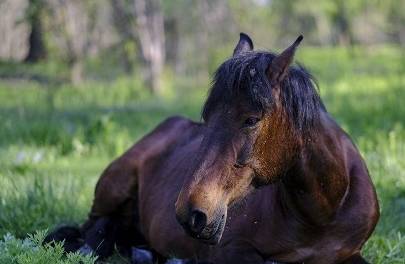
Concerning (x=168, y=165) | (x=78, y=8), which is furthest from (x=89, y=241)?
(x=78, y=8)

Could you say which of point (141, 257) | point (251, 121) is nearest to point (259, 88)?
point (251, 121)

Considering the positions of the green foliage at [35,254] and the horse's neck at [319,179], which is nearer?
the green foliage at [35,254]

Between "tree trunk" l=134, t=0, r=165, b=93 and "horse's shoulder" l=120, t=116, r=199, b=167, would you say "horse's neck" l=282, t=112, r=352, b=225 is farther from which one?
"tree trunk" l=134, t=0, r=165, b=93

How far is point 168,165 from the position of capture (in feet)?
15.9

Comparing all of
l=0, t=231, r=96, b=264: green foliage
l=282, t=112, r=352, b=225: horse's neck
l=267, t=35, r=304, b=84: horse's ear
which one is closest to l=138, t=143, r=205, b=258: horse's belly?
l=282, t=112, r=352, b=225: horse's neck

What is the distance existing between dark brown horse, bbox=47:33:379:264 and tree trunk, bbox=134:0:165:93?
30.7 feet

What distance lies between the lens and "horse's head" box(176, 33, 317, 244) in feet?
9.71

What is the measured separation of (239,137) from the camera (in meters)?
3.06

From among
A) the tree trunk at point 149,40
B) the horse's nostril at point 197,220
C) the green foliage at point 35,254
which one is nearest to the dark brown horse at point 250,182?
the horse's nostril at point 197,220

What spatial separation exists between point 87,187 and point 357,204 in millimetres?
3322

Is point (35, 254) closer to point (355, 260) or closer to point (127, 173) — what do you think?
point (355, 260)

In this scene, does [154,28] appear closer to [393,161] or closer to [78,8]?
[78,8]

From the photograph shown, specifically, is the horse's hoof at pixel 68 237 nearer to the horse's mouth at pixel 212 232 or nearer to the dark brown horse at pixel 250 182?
the dark brown horse at pixel 250 182

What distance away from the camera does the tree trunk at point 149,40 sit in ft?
46.8
